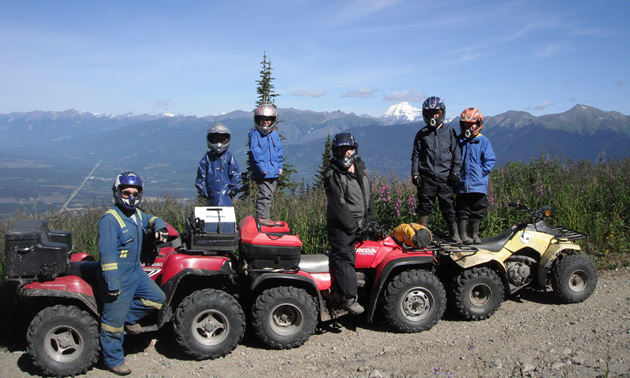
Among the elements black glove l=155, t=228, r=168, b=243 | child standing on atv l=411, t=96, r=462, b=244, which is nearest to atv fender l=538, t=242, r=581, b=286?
child standing on atv l=411, t=96, r=462, b=244

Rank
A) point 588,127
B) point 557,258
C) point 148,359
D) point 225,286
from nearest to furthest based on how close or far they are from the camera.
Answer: point 148,359, point 225,286, point 557,258, point 588,127

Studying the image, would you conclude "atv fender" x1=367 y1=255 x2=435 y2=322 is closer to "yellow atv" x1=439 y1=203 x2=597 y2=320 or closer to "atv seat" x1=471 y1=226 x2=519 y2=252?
"yellow atv" x1=439 y1=203 x2=597 y2=320

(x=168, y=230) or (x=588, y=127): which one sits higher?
(x=588, y=127)

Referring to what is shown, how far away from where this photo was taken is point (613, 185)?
9.77 m

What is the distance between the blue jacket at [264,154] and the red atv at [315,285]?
1.76 m

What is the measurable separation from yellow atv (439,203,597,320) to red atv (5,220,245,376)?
294cm

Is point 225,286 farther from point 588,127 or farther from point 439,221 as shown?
point 588,127

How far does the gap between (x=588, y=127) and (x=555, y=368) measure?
194 metres

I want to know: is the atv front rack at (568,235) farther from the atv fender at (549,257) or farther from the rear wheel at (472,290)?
the rear wheel at (472,290)

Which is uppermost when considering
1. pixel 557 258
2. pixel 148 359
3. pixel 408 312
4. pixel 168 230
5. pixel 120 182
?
pixel 120 182

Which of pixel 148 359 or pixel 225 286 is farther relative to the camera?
pixel 225 286

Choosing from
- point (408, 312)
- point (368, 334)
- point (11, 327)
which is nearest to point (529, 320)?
point (408, 312)

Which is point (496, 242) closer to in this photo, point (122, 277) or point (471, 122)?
point (471, 122)

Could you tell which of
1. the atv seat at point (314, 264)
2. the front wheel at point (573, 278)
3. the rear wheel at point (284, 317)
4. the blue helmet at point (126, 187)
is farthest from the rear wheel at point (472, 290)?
the blue helmet at point (126, 187)
